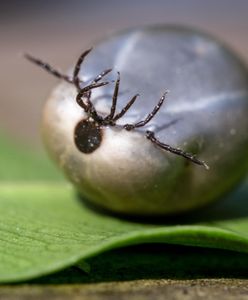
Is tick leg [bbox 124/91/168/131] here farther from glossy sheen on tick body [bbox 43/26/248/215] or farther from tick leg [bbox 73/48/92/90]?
tick leg [bbox 73/48/92/90]

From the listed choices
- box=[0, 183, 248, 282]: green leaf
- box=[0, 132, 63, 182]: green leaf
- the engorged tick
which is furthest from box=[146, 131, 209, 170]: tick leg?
box=[0, 132, 63, 182]: green leaf

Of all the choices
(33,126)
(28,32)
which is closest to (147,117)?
(33,126)

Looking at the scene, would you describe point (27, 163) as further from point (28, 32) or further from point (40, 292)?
point (28, 32)

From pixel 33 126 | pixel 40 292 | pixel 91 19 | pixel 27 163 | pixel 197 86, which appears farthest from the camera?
pixel 91 19

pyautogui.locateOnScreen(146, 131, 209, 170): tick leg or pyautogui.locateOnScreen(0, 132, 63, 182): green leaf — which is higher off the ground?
pyautogui.locateOnScreen(0, 132, 63, 182): green leaf

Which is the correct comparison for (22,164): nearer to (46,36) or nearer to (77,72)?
(77,72)
